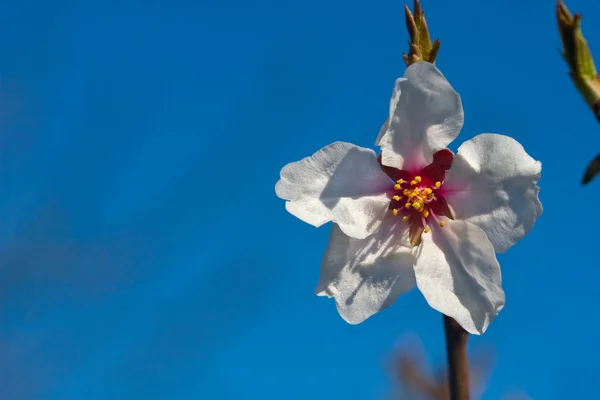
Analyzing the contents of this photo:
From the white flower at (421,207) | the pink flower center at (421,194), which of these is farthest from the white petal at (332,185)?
the pink flower center at (421,194)

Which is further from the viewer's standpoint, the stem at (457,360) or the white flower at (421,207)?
the white flower at (421,207)

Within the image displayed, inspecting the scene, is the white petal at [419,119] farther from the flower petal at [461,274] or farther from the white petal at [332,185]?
the flower petal at [461,274]

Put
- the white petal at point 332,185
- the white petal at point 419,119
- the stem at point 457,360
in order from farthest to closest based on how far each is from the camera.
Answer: the white petal at point 332,185, the white petal at point 419,119, the stem at point 457,360

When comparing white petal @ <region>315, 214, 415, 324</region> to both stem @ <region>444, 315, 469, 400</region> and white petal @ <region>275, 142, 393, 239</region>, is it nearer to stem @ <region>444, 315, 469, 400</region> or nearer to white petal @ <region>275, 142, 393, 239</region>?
white petal @ <region>275, 142, 393, 239</region>

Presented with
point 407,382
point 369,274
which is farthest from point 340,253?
point 407,382

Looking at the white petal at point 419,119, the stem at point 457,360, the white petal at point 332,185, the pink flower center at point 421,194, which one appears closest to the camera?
the stem at point 457,360

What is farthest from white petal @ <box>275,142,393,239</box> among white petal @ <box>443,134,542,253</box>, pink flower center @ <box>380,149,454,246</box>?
white petal @ <box>443,134,542,253</box>

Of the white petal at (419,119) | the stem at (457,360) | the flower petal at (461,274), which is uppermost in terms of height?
the white petal at (419,119)
